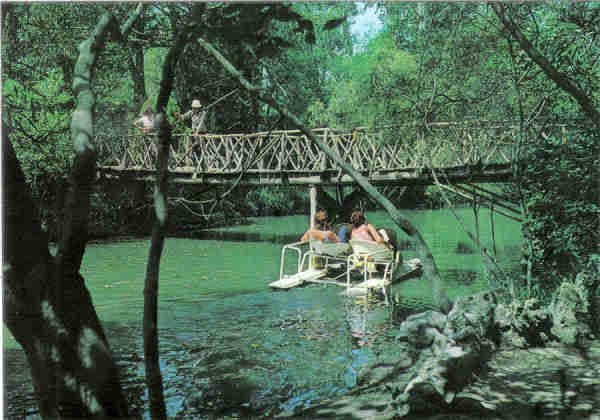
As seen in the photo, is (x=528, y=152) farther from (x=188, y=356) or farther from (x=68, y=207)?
(x=68, y=207)

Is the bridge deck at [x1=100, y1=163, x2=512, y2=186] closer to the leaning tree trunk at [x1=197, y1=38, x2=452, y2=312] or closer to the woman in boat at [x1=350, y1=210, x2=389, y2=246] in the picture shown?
the woman in boat at [x1=350, y1=210, x2=389, y2=246]

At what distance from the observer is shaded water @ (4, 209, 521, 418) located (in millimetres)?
4289

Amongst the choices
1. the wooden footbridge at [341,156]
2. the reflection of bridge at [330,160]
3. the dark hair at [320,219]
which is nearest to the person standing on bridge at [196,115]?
the wooden footbridge at [341,156]

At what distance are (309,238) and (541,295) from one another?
12.0 ft

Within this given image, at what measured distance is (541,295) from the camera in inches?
257

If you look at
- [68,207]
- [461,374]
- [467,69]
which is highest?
[467,69]

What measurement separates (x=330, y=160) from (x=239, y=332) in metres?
9.42

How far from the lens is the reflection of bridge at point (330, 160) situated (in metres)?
11.7

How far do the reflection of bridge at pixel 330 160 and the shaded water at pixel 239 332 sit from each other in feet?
6.59

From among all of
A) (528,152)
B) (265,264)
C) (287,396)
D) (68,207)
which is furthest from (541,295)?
(265,264)

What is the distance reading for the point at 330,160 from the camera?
15.4m

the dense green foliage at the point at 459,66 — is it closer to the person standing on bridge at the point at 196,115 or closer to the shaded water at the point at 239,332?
the person standing on bridge at the point at 196,115

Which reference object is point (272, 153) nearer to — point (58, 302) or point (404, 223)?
point (58, 302)

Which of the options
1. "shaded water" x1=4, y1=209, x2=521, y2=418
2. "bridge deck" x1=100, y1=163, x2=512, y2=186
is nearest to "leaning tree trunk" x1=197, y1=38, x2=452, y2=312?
"shaded water" x1=4, y1=209, x2=521, y2=418
